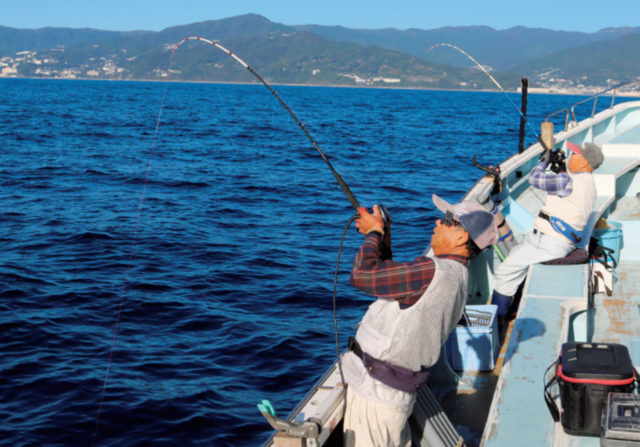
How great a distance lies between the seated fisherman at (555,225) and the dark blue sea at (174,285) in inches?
93.2

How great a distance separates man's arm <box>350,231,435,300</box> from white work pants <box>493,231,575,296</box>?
2.88 m

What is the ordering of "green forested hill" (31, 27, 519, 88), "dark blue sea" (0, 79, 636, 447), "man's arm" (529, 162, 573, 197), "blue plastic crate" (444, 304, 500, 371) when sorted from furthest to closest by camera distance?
"green forested hill" (31, 27, 519, 88) → "dark blue sea" (0, 79, 636, 447) → "man's arm" (529, 162, 573, 197) → "blue plastic crate" (444, 304, 500, 371)

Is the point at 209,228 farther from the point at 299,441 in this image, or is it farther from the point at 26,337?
the point at 299,441

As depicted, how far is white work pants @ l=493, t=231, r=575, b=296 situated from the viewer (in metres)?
5.05

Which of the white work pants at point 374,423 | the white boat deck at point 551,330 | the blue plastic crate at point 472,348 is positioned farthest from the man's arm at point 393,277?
the blue plastic crate at point 472,348

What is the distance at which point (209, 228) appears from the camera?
12406 millimetres

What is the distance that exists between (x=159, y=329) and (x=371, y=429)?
5330 millimetres

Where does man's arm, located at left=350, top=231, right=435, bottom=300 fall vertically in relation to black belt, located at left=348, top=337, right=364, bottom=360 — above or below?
above

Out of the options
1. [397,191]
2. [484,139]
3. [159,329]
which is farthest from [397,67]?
[159,329]

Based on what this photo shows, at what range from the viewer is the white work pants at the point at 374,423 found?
2.64 m

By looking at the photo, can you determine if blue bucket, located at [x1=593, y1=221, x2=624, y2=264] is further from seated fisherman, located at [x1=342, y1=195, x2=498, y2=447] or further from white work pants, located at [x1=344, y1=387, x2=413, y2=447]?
white work pants, located at [x1=344, y1=387, x2=413, y2=447]

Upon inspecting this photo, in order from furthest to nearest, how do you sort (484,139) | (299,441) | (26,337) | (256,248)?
(484,139) < (256,248) < (26,337) < (299,441)

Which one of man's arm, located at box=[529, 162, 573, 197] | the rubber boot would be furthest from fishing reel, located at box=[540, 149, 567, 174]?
the rubber boot

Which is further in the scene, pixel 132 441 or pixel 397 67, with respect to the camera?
pixel 397 67
